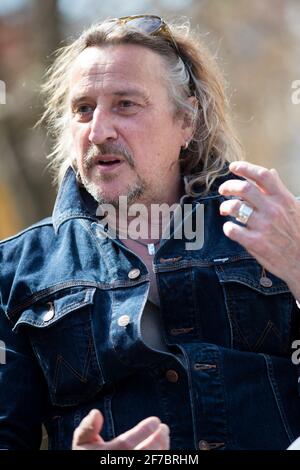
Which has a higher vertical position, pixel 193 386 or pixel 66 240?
pixel 66 240

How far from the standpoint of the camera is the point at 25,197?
8.25m

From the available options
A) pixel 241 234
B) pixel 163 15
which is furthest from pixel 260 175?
pixel 163 15

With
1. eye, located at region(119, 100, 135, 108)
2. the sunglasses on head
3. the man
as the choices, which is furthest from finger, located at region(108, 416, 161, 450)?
the sunglasses on head

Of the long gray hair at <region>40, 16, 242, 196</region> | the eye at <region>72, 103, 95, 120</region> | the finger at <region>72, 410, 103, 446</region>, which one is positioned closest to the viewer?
the finger at <region>72, 410, 103, 446</region>

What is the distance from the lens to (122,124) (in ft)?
11.6

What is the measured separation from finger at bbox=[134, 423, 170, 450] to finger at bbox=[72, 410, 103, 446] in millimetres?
126

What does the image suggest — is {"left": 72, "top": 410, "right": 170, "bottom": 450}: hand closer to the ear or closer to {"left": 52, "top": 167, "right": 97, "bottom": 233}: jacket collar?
{"left": 52, "top": 167, "right": 97, "bottom": 233}: jacket collar

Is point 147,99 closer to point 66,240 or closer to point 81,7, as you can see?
point 66,240

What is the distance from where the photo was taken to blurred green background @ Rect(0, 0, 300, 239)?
816 centimetres

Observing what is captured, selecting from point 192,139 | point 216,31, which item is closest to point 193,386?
point 192,139

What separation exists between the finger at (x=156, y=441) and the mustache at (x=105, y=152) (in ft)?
4.11

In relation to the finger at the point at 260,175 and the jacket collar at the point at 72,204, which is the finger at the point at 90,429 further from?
the jacket collar at the point at 72,204

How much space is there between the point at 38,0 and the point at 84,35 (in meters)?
4.93

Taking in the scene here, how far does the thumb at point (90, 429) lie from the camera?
98.5 inches
